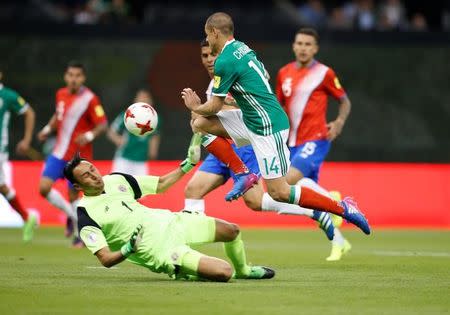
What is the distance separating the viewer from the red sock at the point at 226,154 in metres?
11.4

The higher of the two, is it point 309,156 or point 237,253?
point 309,156

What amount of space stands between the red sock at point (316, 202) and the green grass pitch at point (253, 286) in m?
0.64

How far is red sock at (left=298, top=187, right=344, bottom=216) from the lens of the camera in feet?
34.7

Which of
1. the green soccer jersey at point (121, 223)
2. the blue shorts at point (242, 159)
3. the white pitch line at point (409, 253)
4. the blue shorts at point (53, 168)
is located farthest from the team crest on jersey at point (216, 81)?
the blue shorts at point (53, 168)

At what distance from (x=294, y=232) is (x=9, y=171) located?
508 cm

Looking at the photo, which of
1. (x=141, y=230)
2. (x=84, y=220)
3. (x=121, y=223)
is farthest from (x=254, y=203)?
(x=84, y=220)

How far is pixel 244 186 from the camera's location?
11.0 metres

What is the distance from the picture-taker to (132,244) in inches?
359

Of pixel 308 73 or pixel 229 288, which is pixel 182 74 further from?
pixel 229 288

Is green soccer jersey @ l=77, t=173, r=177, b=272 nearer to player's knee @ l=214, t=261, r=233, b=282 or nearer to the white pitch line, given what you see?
player's knee @ l=214, t=261, r=233, b=282

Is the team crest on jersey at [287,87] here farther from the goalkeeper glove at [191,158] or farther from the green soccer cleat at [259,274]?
the green soccer cleat at [259,274]

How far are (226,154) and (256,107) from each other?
1.16 metres

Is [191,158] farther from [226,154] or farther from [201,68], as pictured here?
[201,68]

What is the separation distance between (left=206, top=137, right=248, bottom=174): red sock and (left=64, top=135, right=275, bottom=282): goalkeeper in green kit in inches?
57.7
